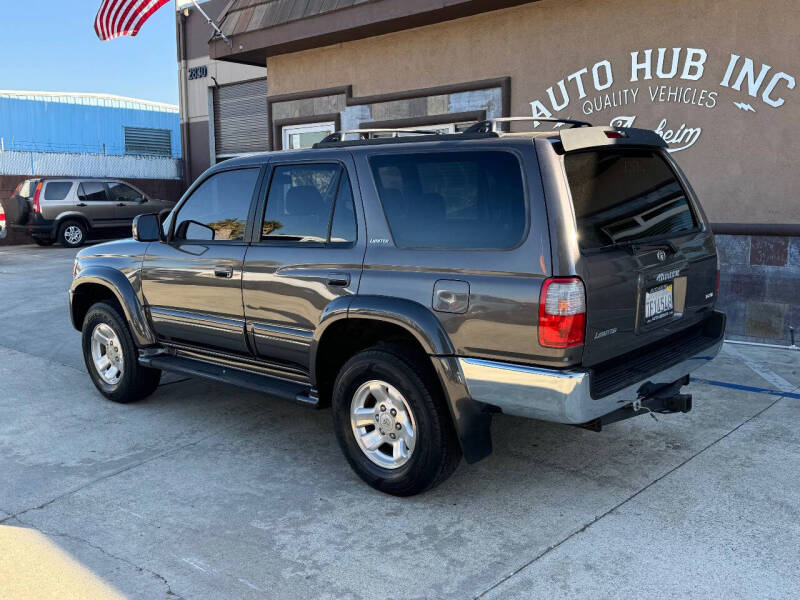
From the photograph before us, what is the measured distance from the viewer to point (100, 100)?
29062 millimetres

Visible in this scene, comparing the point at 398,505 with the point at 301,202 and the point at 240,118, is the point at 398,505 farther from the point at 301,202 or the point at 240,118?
the point at 240,118

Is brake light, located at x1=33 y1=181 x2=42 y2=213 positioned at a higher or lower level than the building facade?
lower

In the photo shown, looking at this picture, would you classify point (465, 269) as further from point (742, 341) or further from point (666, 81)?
point (666, 81)

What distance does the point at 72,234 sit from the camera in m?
19.2

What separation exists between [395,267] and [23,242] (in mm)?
19599

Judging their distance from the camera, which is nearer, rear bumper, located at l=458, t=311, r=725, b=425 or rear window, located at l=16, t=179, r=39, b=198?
Result: rear bumper, located at l=458, t=311, r=725, b=425

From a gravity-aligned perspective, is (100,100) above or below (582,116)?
above

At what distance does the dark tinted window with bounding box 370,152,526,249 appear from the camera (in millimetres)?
3629

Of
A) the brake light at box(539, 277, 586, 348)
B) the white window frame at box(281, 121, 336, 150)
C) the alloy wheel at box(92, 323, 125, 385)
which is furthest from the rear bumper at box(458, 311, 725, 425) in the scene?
the white window frame at box(281, 121, 336, 150)

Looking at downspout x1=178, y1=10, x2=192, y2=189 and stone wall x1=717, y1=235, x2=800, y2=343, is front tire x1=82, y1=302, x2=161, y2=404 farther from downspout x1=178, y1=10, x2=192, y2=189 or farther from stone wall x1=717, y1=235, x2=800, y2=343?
downspout x1=178, y1=10, x2=192, y2=189

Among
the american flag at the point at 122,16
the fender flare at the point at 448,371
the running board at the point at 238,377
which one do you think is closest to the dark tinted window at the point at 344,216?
the fender flare at the point at 448,371

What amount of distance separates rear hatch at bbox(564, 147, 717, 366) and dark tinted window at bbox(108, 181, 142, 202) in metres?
18.1

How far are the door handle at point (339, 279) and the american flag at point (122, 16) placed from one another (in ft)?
32.8

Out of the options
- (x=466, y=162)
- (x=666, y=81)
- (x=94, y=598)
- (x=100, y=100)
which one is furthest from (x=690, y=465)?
(x=100, y=100)
